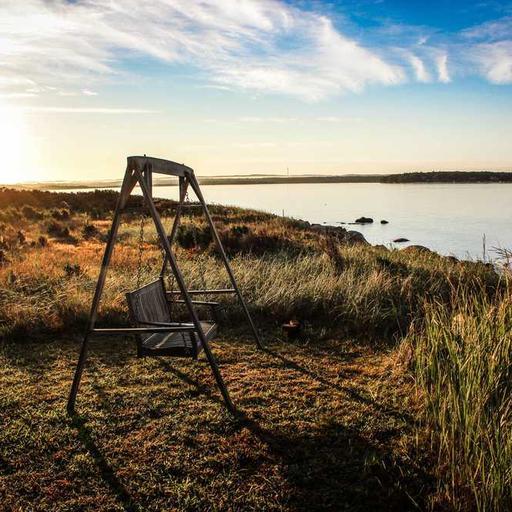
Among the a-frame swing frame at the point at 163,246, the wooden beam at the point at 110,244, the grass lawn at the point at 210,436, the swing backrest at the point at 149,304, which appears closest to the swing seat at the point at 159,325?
the swing backrest at the point at 149,304

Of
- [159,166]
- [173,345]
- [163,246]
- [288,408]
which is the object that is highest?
[159,166]

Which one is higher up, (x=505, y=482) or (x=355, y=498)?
(x=505, y=482)

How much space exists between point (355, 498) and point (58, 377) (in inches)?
136

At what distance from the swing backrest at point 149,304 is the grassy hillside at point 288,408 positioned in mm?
257

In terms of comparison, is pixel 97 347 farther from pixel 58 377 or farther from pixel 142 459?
pixel 142 459

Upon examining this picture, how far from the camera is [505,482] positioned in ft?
8.64

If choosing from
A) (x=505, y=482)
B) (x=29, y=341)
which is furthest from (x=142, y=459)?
(x=29, y=341)

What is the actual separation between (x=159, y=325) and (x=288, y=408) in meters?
1.34

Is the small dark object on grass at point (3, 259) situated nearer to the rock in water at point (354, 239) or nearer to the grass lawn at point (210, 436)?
the grass lawn at point (210, 436)

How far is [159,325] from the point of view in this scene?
421cm

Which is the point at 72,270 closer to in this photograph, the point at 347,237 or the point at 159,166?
the point at 159,166

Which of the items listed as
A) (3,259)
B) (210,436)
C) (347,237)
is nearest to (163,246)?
(210,436)

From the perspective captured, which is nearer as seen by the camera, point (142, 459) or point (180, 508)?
point (180, 508)

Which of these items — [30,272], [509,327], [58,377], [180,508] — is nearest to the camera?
[180,508]
